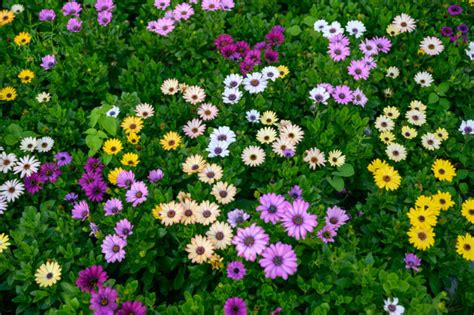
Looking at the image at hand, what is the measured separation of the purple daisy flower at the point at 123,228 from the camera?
10.1 ft

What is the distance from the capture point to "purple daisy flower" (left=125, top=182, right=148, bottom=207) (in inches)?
128

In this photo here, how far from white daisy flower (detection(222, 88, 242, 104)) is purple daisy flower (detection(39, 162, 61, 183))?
55.5 inches

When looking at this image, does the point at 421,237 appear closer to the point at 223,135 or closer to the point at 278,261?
the point at 278,261

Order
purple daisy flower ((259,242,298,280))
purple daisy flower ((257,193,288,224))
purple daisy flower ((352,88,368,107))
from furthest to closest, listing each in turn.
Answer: purple daisy flower ((352,88,368,107)) < purple daisy flower ((257,193,288,224)) < purple daisy flower ((259,242,298,280))

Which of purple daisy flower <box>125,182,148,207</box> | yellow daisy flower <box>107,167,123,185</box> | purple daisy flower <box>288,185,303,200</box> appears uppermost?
purple daisy flower <box>288,185,303,200</box>

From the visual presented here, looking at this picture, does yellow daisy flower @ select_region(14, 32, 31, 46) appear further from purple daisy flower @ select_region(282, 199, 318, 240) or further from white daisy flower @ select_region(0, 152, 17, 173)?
purple daisy flower @ select_region(282, 199, 318, 240)

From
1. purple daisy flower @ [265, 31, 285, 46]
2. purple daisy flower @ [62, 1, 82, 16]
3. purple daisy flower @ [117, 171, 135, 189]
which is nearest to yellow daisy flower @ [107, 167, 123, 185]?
purple daisy flower @ [117, 171, 135, 189]

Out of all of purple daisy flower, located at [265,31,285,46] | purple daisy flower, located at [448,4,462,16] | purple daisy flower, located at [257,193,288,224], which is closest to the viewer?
purple daisy flower, located at [257,193,288,224]

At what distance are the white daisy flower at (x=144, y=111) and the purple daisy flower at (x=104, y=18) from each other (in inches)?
46.4

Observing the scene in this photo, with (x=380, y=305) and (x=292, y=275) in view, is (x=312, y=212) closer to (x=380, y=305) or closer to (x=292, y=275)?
(x=292, y=275)

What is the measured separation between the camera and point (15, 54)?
15.0ft

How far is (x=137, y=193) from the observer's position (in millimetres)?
3281

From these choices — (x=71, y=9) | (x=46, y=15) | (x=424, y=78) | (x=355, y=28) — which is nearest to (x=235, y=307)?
(x=424, y=78)

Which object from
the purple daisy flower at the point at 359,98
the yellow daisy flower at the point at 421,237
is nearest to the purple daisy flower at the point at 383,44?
the purple daisy flower at the point at 359,98
